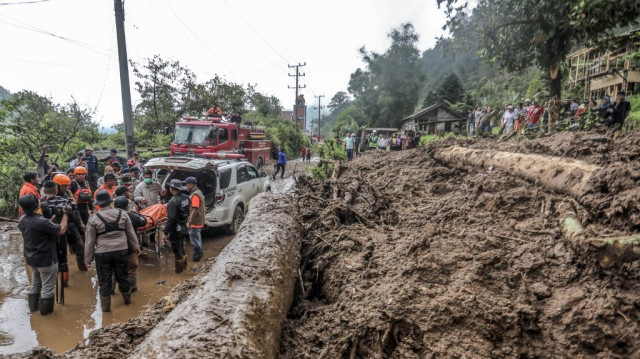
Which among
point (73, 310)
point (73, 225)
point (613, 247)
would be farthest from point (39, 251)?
point (613, 247)

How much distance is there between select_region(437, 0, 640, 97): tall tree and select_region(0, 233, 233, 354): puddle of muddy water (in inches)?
357

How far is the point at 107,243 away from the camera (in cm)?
448

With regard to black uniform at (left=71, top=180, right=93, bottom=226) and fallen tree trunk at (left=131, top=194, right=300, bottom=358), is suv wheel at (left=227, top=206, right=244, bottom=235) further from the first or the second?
fallen tree trunk at (left=131, top=194, right=300, bottom=358)

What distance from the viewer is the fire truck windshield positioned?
12484 mm

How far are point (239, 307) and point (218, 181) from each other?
518 cm

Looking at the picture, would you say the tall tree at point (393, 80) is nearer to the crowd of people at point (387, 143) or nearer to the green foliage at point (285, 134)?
the green foliage at point (285, 134)

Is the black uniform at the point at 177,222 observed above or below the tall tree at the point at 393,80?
below

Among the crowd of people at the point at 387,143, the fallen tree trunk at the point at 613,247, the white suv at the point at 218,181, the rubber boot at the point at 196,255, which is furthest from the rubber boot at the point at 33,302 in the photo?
the crowd of people at the point at 387,143

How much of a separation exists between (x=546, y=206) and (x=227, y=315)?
3.13 m

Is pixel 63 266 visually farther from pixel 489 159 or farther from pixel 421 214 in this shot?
pixel 489 159

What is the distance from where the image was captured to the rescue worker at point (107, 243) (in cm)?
446

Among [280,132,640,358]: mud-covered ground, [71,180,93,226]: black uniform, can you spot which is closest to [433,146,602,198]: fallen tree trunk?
[280,132,640,358]: mud-covered ground

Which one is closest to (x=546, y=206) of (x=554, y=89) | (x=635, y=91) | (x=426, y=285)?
(x=426, y=285)

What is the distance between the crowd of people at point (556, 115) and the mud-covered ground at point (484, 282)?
9.11ft
